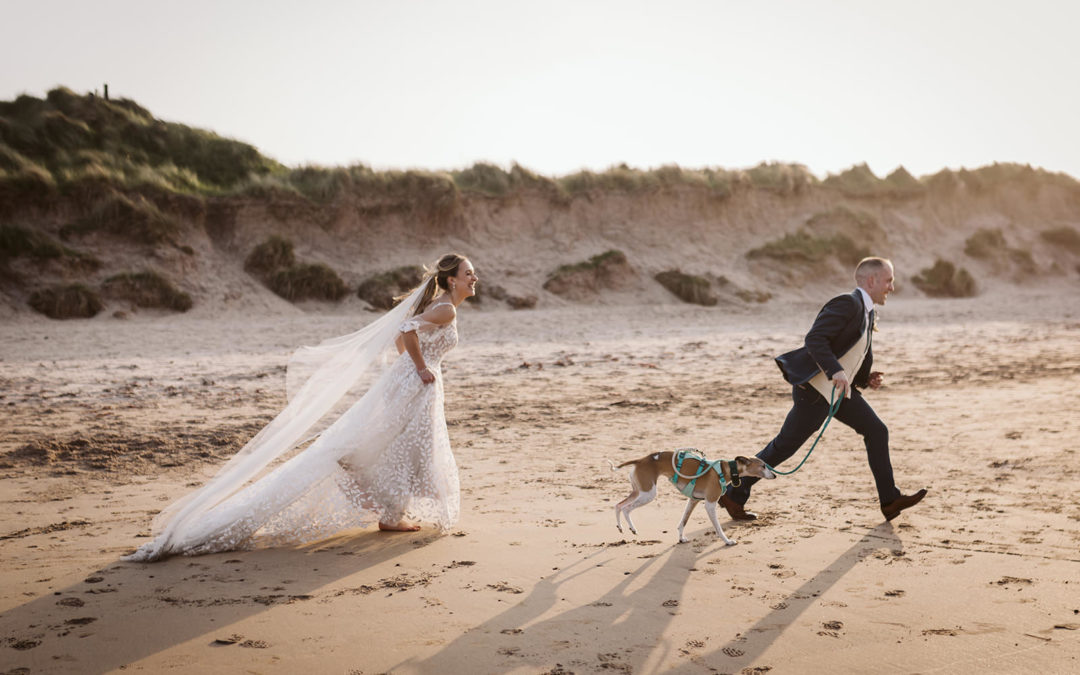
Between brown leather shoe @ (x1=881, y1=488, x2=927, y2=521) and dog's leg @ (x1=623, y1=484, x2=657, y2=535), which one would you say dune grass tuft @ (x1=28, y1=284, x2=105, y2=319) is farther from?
brown leather shoe @ (x1=881, y1=488, x2=927, y2=521)

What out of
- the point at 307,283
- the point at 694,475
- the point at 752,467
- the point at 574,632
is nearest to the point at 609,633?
the point at 574,632

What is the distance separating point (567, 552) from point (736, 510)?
145cm

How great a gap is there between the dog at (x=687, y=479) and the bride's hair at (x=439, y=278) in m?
1.86

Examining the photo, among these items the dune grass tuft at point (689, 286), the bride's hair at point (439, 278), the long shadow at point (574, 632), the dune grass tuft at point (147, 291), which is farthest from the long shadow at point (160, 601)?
the dune grass tuft at point (689, 286)

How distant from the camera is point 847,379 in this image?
5676 millimetres

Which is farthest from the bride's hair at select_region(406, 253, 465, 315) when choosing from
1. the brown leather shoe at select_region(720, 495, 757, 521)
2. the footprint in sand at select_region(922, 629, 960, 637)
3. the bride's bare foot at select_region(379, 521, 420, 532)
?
the footprint in sand at select_region(922, 629, 960, 637)

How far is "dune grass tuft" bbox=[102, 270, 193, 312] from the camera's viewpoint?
62.4ft

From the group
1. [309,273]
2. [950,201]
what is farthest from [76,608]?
[950,201]

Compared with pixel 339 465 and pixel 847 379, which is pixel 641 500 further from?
pixel 339 465

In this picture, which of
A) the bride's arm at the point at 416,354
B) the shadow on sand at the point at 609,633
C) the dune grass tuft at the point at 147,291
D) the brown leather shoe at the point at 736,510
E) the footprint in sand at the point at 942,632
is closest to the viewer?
the shadow on sand at the point at 609,633

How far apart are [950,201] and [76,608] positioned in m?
38.6

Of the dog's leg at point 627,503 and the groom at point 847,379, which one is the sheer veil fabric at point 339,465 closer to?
the dog's leg at point 627,503

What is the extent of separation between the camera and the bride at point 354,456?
18.0ft

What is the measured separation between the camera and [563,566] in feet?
16.8
